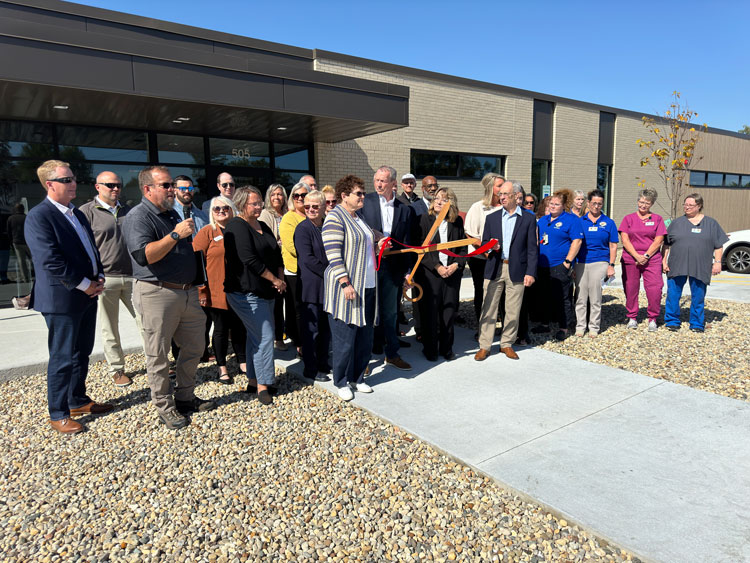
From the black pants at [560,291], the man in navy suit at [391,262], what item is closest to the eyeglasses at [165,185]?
the man in navy suit at [391,262]

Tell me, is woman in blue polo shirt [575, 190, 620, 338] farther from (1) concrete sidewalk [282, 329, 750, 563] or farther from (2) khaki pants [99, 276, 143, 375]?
(2) khaki pants [99, 276, 143, 375]

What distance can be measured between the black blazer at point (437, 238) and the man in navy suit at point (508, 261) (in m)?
0.31

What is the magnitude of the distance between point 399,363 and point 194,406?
2.03 metres

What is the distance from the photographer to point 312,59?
35.4 feet

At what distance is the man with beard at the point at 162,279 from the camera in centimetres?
340

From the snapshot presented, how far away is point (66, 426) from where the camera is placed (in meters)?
3.71

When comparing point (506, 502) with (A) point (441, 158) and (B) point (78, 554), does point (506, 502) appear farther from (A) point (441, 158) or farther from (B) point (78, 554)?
(A) point (441, 158)

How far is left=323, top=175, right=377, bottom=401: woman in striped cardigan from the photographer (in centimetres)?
400

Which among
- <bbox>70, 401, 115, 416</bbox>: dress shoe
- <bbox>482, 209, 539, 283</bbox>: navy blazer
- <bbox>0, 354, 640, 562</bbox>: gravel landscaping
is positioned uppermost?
<bbox>482, 209, 539, 283</bbox>: navy blazer

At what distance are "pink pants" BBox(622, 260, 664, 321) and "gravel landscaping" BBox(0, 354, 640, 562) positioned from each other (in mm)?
4679

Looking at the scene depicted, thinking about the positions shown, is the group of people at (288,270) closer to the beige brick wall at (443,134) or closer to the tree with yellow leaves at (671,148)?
the beige brick wall at (443,134)

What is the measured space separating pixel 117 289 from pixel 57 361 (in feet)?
4.08

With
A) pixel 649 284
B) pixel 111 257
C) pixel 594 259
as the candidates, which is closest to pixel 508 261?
pixel 594 259

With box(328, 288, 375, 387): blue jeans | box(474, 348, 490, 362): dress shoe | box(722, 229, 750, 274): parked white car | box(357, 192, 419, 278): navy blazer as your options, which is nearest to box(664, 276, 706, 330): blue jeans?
box(474, 348, 490, 362): dress shoe
